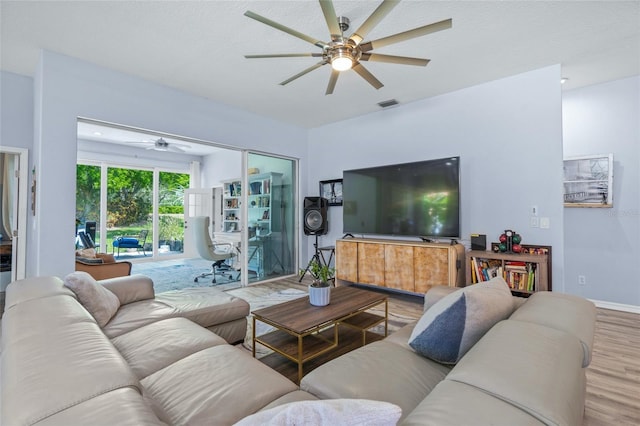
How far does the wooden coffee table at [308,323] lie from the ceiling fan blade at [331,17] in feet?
6.26

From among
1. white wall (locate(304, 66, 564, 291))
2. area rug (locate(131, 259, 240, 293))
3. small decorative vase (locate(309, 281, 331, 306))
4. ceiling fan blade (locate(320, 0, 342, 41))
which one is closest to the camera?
ceiling fan blade (locate(320, 0, 342, 41))

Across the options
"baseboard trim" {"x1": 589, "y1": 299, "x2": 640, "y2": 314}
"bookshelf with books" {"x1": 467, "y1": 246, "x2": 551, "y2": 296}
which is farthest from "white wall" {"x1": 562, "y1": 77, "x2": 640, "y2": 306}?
"bookshelf with books" {"x1": 467, "y1": 246, "x2": 551, "y2": 296}

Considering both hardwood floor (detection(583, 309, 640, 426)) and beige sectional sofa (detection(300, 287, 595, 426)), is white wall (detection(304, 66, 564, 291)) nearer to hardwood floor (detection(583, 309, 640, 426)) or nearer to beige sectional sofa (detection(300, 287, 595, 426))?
hardwood floor (detection(583, 309, 640, 426))

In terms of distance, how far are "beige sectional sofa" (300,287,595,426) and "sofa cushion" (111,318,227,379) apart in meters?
0.73

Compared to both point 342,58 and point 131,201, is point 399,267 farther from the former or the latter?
point 131,201

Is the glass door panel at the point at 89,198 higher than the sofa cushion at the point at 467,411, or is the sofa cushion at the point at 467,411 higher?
the glass door panel at the point at 89,198

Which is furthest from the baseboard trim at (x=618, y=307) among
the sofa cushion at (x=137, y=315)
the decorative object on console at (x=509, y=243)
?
the sofa cushion at (x=137, y=315)

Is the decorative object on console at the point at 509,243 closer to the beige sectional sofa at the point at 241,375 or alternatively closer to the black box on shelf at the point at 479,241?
the black box on shelf at the point at 479,241

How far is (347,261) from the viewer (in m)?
4.34

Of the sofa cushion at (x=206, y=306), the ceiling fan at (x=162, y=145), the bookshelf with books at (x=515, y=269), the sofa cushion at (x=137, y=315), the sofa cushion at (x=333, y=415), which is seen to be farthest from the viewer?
the ceiling fan at (x=162, y=145)

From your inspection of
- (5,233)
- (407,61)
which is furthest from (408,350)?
(5,233)

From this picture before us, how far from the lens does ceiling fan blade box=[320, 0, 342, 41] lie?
156cm

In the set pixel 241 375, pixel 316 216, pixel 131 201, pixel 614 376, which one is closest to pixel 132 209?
pixel 131 201

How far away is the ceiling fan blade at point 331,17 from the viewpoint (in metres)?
1.56
